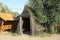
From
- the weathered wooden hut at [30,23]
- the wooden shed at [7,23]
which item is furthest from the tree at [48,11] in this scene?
the wooden shed at [7,23]

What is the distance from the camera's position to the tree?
78.6 feet

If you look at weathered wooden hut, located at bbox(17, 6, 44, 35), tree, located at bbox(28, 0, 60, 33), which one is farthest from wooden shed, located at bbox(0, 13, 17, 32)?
tree, located at bbox(28, 0, 60, 33)

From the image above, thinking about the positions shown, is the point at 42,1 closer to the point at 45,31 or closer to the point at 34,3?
the point at 34,3

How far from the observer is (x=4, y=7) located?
50438 mm

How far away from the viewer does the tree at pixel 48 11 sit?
23958 millimetres

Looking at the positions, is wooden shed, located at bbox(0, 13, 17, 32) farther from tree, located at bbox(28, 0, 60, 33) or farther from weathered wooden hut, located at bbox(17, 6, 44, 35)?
tree, located at bbox(28, 0, 60, 33)

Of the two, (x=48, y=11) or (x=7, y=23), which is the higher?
(x=48, y=11)

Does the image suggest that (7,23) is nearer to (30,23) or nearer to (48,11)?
(30,23)

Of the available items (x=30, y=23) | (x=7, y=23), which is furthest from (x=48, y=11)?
(x=7, y=23)

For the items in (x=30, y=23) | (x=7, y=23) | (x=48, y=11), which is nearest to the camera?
(x=30, y=23)

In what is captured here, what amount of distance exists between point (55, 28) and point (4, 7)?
2811cm

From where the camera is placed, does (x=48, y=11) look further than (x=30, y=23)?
Yes

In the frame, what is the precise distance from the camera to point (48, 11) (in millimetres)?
24797

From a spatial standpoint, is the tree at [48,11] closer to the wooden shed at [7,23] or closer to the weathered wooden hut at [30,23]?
the weathered wooden hut at [30,23]
